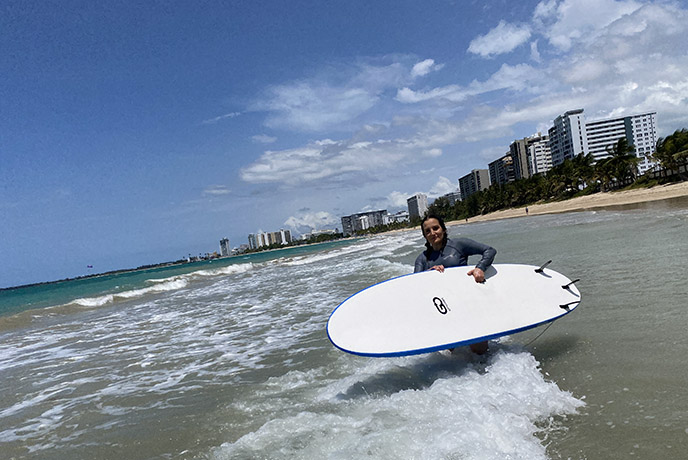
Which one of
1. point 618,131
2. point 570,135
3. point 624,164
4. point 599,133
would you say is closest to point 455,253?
point 624,164

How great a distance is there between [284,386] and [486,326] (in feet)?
7.60

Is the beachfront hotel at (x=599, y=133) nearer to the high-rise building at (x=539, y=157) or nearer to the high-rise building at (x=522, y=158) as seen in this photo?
the high-rise building at (x=539, y=157)

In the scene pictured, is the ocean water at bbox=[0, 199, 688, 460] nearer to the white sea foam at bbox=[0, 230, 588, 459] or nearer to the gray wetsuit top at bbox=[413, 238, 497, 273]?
the white sea foam at bbox=[0, 230, 588, 459]

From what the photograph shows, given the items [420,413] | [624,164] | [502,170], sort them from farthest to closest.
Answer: [502,170] < [624,164] < [420,413]

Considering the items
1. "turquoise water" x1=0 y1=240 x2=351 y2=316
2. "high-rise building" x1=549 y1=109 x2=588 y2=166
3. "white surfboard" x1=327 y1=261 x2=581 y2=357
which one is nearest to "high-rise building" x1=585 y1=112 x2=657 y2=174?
"high-rise building" x1=549 y1=109 x2=588 y2=166

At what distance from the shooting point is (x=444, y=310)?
437 centimetres

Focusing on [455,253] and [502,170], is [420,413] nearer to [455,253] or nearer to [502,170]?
[455,253]

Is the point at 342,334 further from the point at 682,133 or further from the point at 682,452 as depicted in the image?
the point at 682,133

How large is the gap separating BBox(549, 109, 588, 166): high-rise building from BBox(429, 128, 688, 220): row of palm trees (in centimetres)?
3381

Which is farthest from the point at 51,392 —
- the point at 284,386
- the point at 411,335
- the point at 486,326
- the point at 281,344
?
the point at 486,326

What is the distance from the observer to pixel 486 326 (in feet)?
14.1

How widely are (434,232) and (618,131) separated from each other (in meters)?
146

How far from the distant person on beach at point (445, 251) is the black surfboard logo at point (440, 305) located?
356 mm

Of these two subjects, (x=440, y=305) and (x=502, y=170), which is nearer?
(x=440, y=305)
